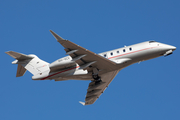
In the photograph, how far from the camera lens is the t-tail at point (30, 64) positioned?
2638 centimetres

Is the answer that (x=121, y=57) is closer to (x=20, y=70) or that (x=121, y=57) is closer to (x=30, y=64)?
(x=30, y=64)

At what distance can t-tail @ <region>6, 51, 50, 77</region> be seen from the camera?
26375mm

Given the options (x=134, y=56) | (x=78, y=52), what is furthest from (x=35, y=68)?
(x=134, y=56)

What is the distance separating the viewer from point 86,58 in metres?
23.0

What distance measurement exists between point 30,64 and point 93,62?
750 centimetres

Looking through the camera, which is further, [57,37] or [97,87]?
[97,87]

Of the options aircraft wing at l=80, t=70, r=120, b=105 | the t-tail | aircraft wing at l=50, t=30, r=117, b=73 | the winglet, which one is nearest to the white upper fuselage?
aircraft wing at l=50, t=30, r=117, b=73

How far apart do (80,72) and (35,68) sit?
5.13 meters

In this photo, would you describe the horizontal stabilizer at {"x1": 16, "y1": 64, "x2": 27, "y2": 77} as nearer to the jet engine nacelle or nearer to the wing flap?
the jet engine nacelle

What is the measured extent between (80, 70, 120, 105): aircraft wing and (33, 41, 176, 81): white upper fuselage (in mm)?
2103

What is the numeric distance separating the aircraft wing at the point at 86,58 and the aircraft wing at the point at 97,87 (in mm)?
1608

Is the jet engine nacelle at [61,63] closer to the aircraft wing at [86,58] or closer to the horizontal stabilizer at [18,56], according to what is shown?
the aircraft wing at [86,58]

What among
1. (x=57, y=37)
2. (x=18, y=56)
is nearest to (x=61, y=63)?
(x=57, y=37)

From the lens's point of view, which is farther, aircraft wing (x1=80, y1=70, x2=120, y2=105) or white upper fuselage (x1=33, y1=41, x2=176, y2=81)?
aircraft wing (x1=80, y1=70, x2=120, y2=105)
